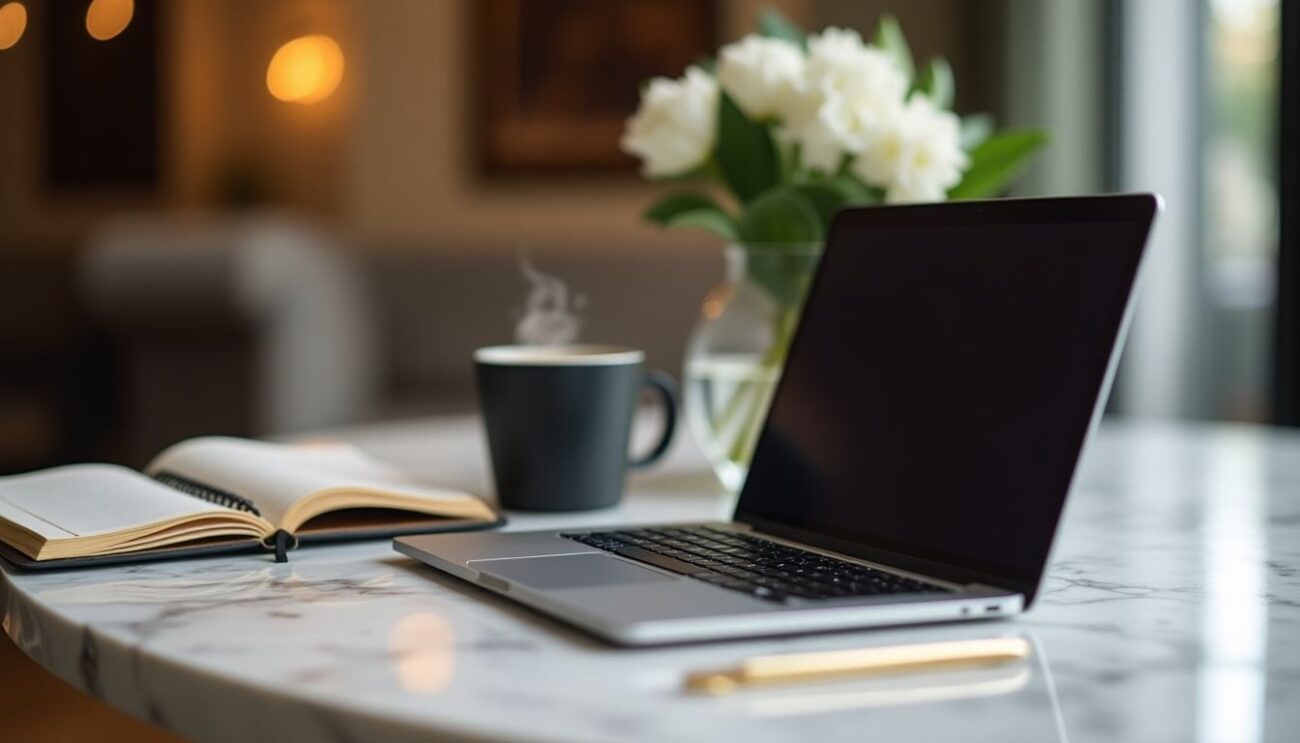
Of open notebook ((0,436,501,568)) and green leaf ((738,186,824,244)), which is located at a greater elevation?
green leaf ((738,186,824,244))

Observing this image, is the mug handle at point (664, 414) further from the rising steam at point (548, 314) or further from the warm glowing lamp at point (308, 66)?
the warm glowing lamp at point (308, 66)

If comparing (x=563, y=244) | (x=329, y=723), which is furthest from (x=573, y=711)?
(x=563, y=244)

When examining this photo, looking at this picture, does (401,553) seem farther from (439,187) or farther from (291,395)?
(439,187)

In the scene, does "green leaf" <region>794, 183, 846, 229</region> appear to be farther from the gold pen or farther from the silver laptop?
the gold pen

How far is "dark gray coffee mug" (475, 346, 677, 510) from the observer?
974mm

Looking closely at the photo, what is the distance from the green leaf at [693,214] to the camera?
1114mm

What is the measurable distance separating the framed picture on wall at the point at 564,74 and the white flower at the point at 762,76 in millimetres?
3348

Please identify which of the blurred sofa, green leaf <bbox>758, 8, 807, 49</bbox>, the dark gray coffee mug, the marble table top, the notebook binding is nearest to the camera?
the marble table top

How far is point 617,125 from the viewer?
443 cm

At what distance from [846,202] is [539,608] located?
547mm

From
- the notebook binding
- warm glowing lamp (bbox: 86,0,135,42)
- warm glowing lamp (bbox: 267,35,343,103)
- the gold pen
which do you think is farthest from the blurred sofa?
the gold pen

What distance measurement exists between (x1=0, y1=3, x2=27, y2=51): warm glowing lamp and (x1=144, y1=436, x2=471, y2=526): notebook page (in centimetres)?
515

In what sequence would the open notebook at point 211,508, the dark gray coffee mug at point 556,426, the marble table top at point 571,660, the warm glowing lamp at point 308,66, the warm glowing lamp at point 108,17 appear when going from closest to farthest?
the marble table top at point 571,660, the open notebook at point 211,508, the dark gray coffee mug at point 556,426, the warm glowing lamp at point 108,17, the warm glowing lamp at point 308,66

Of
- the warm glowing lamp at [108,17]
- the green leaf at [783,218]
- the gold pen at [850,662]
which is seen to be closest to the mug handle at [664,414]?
the green leaf at [783,218]
